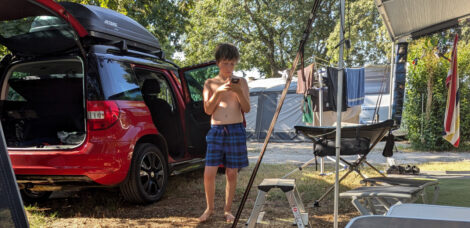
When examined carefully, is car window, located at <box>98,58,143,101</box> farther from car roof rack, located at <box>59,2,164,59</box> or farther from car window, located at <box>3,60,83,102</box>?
car window, located at <box>3,60,83,102</box>

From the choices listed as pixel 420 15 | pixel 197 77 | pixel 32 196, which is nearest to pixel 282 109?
pixel 420 15

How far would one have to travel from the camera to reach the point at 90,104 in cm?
312

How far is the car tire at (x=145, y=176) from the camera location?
346cm

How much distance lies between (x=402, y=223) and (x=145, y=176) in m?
3.00

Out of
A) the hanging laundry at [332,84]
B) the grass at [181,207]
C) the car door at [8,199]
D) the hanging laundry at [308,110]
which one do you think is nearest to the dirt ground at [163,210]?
the grass at [181,207]

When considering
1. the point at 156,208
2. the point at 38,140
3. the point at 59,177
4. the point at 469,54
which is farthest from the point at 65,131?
the point at 469,54

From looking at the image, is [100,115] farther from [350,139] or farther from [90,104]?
[350,139]

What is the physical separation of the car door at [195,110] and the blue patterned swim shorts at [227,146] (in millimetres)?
1342

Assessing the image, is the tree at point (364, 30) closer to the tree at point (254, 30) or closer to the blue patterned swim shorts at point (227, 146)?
the tree at point (254, 30)

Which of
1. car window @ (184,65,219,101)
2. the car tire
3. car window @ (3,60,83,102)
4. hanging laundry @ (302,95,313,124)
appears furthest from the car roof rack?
hanging laundry @ (302,95,313,124)

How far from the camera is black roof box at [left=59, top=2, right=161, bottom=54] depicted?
342cm

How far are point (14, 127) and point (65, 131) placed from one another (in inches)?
19.7

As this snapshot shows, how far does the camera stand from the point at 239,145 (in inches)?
120

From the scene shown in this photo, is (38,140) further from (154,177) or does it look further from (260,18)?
(260,18)
